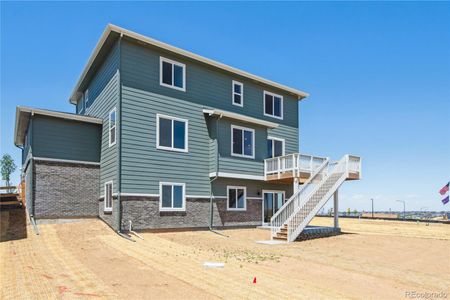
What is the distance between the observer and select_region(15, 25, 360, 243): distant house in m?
16.4

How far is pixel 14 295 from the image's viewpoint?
6.73 m

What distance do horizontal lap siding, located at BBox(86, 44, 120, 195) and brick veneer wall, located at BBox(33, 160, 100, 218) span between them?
65 centimetres

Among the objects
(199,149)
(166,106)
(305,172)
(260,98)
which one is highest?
(260,98)

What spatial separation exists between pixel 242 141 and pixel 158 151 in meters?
5.35

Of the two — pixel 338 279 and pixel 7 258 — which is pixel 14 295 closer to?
pixel 7 258

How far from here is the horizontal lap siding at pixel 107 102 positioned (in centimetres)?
1633

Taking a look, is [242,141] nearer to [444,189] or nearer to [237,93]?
[237,93]

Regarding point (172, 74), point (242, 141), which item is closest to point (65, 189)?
point (172, 74)

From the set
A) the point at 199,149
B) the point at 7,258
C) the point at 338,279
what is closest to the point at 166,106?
the point at 199,149

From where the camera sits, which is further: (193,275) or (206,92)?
(206,92)

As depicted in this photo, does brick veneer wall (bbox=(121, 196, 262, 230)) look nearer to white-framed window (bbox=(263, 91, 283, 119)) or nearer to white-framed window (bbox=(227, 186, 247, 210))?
white-framed window (bbox=(227, 186, 247, 210))

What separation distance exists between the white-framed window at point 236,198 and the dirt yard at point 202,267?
14.7ft

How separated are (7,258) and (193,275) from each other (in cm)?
554

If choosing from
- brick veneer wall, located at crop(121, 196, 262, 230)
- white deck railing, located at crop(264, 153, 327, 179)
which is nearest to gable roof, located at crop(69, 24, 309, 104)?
white deck railing, located at crop(264, 153, 327, 179)
